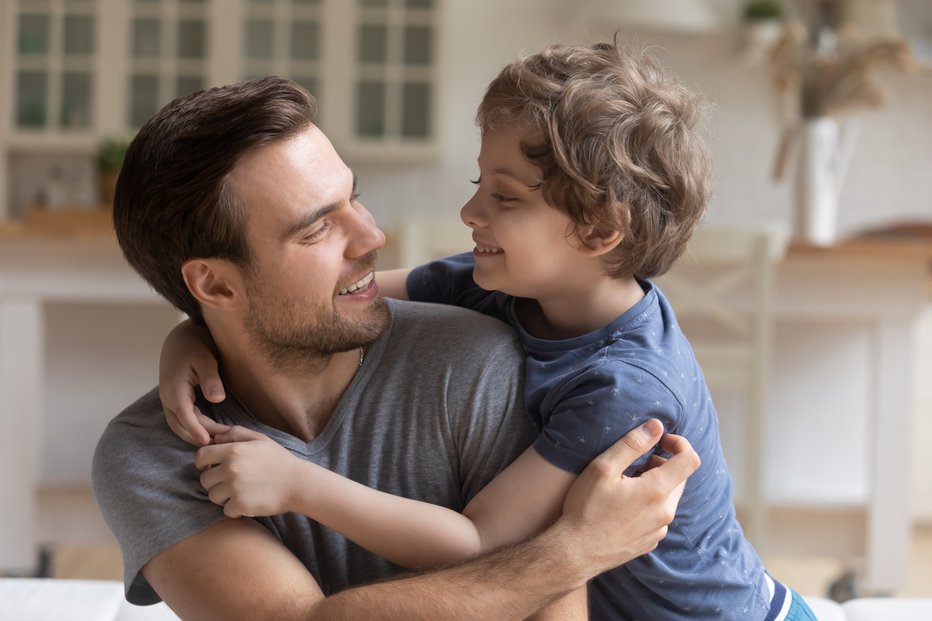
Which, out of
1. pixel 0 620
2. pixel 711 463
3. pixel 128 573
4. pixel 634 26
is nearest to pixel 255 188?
pixel 128 573

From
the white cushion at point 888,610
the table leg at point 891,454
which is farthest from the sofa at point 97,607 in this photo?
the table leg at point 891,454

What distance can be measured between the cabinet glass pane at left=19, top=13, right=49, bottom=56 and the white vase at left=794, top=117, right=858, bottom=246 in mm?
2698

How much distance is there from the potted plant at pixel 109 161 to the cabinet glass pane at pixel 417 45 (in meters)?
1.08

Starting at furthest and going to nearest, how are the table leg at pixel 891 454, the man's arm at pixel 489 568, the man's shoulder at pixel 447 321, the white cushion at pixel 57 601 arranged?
the table leg at pixel 891 454, the white cushion at pixel 57 601, the man's shoulder at pixel 447 321, the man's arm at pixel 489 568

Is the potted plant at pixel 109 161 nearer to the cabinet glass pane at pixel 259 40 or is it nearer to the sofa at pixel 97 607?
the cabinet glass pane at pixel 259 40

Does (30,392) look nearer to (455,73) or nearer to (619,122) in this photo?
(455,73)

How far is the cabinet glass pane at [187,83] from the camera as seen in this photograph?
440 cm

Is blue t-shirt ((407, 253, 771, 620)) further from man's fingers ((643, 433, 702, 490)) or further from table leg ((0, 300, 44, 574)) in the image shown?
table leg ((0, 300, 44, 574))

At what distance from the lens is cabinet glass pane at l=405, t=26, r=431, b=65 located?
14.6 ft

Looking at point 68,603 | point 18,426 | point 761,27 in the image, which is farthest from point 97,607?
point 761,27

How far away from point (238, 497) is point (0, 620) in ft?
2.18

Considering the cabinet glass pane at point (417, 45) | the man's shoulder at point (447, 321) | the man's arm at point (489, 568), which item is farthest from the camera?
the cabinet glass pane at point (417, 45)

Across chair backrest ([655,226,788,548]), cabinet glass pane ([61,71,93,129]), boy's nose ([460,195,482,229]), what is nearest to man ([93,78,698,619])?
boy's nose ([460,195,482,229])

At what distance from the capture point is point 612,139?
1415 mm
